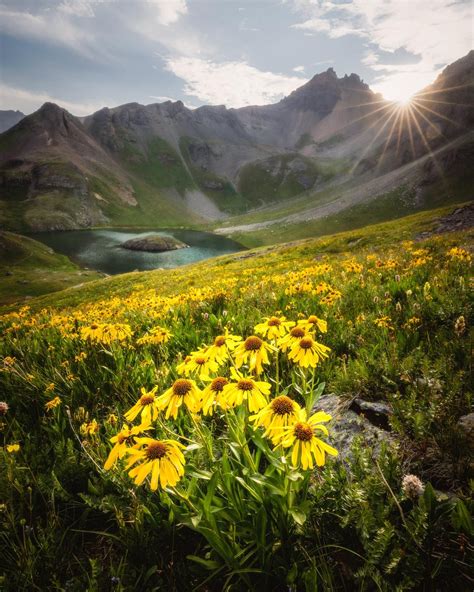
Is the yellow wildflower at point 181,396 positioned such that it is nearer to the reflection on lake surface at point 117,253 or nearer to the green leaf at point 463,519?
the green leaf at point 463,519

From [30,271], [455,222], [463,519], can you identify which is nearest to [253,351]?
[463,519]

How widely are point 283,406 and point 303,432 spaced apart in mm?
217

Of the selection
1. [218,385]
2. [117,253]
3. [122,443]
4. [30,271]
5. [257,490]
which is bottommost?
[257,490]

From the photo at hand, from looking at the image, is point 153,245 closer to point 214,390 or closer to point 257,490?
point 214,390

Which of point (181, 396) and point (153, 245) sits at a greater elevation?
point (153, 245)

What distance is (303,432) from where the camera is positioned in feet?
5.84

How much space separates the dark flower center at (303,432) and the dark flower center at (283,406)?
146 millimetres

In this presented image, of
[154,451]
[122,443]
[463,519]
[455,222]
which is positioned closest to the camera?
[463,519]

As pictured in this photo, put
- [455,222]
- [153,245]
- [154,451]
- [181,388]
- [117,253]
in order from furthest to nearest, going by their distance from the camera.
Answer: [153,245]
[117,253]
[455,222]
[181,388]
[154,451]

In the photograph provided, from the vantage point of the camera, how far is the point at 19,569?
2.03 metres

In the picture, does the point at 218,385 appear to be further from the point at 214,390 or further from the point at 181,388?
the point at 181,388

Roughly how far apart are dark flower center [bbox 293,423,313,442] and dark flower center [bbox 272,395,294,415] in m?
0.15

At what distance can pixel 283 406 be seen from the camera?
76.9 inches

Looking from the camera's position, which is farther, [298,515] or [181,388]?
[181,388]
